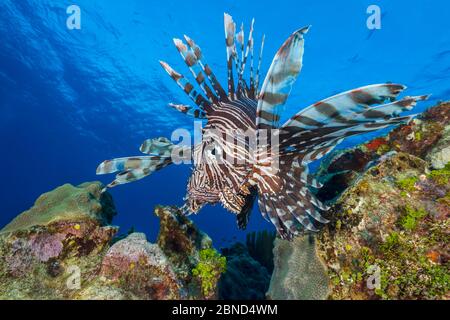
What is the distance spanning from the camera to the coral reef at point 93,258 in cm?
297

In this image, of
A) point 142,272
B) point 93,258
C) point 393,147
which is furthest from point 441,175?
point 93,258

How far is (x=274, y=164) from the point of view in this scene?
330 cm

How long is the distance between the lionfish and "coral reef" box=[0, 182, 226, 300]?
585 mm

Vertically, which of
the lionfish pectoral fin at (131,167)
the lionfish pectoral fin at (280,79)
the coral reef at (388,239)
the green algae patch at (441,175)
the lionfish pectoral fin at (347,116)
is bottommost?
the coral reef at (388,239)

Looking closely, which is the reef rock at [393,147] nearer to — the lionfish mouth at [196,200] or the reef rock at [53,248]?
the lionfish mouth at [196,200]

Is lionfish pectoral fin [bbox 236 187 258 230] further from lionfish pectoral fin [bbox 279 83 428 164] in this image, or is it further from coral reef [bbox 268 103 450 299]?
lionfish pectoral fin [bbox 279 83 428 164]

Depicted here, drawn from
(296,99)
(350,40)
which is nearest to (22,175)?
(296,99)

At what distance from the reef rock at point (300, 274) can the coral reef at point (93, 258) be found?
734mm

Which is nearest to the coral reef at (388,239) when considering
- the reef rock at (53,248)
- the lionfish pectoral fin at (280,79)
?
the lionfish pectoral fin at (280,79)

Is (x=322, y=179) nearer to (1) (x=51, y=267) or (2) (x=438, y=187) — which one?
(2) (x=438, y=187)

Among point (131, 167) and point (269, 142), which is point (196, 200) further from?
point (269, 142)
